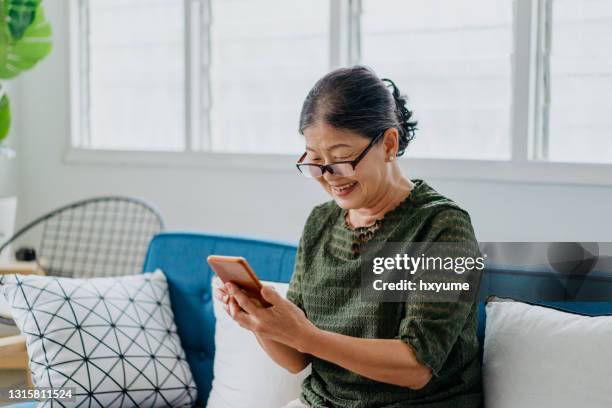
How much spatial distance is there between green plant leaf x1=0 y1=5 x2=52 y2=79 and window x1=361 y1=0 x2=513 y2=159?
1414 mm

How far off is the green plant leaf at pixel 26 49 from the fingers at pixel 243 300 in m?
2.34

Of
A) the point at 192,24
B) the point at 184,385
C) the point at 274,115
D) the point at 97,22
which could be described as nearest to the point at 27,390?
the point at 184,385

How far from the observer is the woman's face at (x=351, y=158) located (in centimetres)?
163

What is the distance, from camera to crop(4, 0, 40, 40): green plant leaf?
3449 millimetres

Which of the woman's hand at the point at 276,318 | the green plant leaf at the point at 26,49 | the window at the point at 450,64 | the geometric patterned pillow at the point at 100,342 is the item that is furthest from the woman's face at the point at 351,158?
the green plant leaf at the point at 26,49

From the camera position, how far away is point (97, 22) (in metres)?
3.94

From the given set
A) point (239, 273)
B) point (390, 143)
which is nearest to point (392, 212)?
point (390, 143)

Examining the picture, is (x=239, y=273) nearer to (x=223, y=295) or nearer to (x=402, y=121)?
(x=223, y=295)

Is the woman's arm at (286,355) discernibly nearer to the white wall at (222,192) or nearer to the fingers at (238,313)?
the fingers at (238,313)

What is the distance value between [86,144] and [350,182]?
8.71 ft

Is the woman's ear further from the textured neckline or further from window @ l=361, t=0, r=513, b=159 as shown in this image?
window @ l=361, t=0, r=513, b=159

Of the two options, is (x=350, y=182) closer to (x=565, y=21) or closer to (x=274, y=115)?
(x=565, y=21)

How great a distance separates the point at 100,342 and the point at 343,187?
820mm

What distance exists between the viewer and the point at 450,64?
9.68 ft
